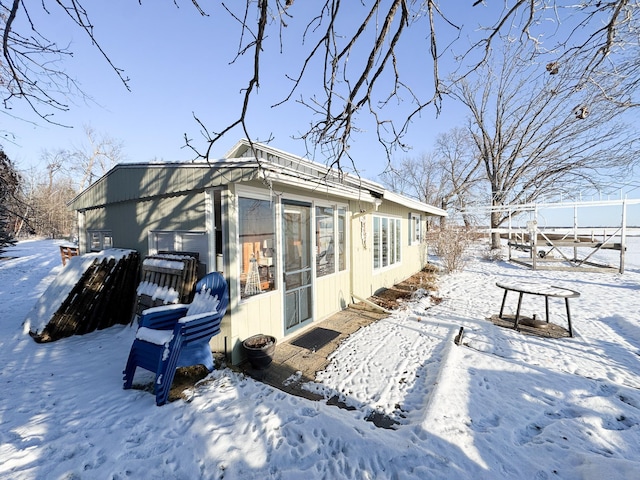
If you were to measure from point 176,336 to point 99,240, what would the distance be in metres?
5.33

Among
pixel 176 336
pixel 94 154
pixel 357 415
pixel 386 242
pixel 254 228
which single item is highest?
pixel 94 154

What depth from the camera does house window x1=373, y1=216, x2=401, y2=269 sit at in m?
7.47

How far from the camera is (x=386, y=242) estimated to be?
8.12 m

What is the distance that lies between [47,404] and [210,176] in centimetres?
300

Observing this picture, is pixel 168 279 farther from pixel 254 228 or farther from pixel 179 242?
pixel 254 228

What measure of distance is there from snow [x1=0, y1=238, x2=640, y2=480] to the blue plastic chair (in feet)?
0.99

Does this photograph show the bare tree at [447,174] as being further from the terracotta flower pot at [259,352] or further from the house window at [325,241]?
the terracotta flower pot at [259,352]

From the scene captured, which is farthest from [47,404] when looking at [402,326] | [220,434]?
[402,326]

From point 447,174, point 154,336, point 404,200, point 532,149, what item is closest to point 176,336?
point 154,336

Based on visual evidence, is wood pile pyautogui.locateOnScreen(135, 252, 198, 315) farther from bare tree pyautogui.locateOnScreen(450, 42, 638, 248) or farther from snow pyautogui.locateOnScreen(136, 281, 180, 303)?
bare tree pyautogui.locateOnScreen(450, 42, 638, 248)

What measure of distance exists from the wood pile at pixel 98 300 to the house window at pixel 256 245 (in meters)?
2.66

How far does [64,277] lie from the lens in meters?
4.68

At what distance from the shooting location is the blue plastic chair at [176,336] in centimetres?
269

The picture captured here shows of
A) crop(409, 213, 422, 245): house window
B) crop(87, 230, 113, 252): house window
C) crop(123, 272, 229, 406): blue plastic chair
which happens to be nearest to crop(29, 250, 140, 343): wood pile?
crop(87, 230, 113, 252): house window
